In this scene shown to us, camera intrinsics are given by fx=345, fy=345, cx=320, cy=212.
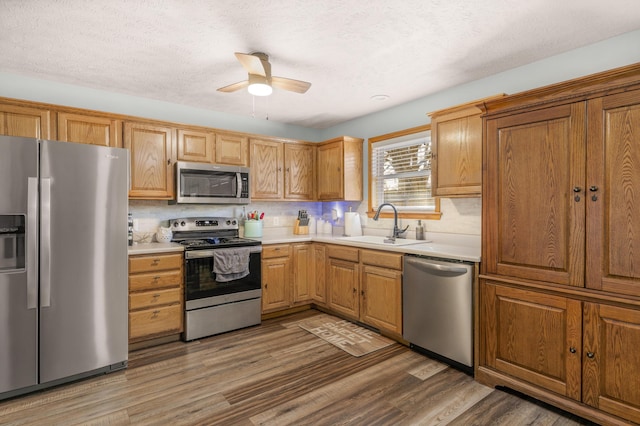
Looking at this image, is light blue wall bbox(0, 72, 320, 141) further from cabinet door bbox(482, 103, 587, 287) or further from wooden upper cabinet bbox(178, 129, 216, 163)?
cabinet door bbox(482, 103, 587, 287)

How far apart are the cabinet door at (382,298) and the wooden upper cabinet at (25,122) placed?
316 cm

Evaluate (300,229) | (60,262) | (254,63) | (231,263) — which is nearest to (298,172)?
→ (300,229)

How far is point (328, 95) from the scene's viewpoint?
145 inches

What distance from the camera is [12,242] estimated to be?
7.60 ft

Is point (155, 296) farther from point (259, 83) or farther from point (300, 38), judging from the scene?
point (300, 38)

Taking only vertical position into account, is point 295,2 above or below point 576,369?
above

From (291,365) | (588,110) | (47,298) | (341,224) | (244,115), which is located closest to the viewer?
(588,110)

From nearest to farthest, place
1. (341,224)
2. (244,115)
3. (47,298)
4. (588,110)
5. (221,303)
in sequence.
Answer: (588,110), (47,298), (221,303), (244,115), (341,224)

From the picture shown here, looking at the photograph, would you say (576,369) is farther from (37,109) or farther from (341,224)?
(37,109)

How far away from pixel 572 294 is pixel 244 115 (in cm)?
388

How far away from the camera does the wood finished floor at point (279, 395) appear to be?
209 centimetres

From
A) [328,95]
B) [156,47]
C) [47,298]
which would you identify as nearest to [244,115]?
[328,95]

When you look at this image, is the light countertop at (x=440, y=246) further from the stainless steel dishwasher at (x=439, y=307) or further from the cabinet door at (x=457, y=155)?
the cabinet door at (x=457, y=155)

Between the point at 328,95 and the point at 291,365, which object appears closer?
the point at 291,365
